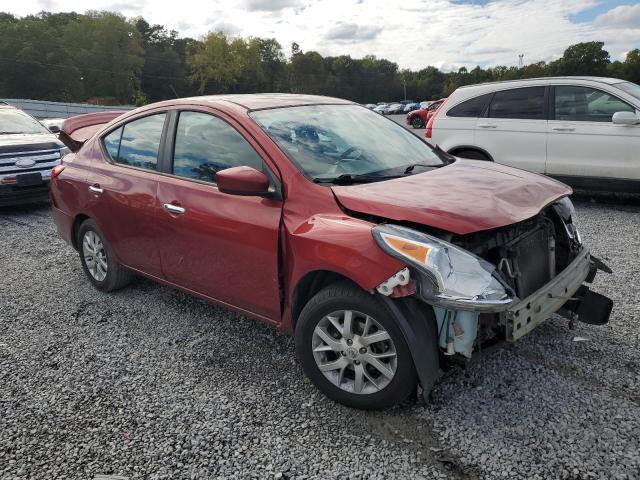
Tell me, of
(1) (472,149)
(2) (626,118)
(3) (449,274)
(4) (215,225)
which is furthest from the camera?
(1) (472,149)

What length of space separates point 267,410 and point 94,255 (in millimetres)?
2648

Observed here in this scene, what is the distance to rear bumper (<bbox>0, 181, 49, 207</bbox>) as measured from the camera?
8.09m

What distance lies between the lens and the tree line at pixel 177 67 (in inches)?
2594

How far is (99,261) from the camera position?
4.73m

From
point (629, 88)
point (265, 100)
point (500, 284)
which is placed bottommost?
point (500, 284)

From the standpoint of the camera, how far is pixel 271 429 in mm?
2771

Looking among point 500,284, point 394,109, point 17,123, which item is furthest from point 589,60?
point 500,284

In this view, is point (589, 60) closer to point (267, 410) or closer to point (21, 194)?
point (21, 194)

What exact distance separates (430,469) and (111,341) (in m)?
2.53

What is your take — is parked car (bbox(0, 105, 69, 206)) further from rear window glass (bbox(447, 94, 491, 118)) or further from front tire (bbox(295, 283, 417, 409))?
front tire (bbox(295, 283, 417, 409))

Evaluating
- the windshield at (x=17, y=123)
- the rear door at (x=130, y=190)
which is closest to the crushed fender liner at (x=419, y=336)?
the rear door at (x=130, y=190)

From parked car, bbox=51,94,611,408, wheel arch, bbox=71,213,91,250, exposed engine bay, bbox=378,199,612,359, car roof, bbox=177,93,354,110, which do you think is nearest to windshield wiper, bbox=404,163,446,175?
parked car, bbox=51,94,611,408

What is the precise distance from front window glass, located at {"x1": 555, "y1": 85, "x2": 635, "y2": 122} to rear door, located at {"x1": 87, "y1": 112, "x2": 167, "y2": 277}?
5668mm

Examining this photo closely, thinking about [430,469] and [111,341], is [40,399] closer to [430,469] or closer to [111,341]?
[111,341]
